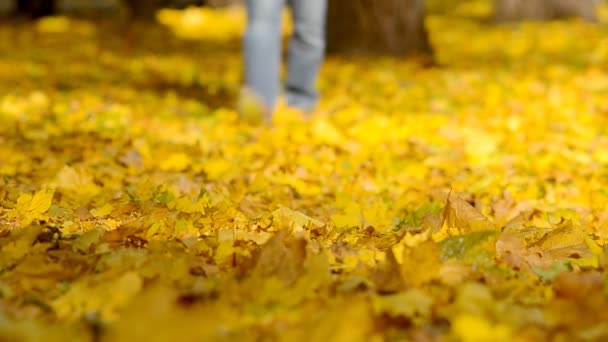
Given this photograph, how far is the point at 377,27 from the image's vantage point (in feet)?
24.0

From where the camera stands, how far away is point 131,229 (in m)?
2.14

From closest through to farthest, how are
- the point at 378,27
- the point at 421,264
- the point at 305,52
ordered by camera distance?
the point at 421,264
the point at 305,52
the point at 378,27

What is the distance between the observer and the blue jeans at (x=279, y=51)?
4418mm

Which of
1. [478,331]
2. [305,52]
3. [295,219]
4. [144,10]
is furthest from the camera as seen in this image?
[144,10]

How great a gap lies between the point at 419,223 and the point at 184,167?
1.35m

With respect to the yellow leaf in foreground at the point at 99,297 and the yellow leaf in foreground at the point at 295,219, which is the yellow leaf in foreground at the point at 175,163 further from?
the yellow leaf in foreground at the point at 99,297

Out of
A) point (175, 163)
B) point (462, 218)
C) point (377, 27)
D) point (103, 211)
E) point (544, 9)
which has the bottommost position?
point (544, 9)

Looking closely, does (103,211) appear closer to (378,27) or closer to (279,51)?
(279,51)

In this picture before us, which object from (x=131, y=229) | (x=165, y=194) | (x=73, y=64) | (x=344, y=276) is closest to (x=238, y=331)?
(x=344, y=276)

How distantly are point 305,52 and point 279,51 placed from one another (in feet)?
1.18

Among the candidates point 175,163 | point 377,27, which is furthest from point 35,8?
point 175,163

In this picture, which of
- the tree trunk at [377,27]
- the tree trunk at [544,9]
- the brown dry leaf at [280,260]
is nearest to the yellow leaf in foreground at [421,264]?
the brown dry leaf at [280,260]

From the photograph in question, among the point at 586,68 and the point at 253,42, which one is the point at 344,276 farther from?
the point at 586,68

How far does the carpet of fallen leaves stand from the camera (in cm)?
149
